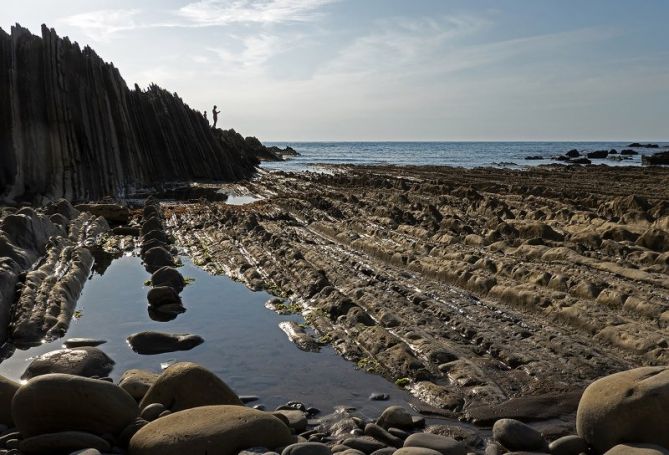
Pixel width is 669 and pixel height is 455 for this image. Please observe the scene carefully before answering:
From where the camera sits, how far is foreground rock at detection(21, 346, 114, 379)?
21.4ft

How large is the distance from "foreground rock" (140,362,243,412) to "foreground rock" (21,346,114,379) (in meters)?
1.48

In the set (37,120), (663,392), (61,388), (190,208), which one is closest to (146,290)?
(61,388)

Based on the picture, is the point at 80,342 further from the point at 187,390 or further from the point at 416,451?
the point at 416,451

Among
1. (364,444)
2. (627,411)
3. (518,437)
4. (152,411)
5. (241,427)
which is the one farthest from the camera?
(152,411)

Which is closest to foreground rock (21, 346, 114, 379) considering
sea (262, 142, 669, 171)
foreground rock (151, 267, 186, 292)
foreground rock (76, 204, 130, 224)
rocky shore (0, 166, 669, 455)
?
rocky shore (0, 166, 669, 455)

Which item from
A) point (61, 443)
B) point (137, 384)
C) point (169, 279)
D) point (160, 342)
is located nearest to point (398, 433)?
point (137, 384)

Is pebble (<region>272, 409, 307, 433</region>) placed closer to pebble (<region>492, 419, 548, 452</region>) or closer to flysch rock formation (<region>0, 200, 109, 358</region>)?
pebble (<region>492, 419, 548, 452</region>)

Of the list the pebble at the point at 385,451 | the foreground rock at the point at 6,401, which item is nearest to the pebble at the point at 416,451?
the pebble at the point at 385,451

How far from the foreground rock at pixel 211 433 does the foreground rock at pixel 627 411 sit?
2335 mm

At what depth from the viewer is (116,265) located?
44.1 feet

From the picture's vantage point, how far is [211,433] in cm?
448

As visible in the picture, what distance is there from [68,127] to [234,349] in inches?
840

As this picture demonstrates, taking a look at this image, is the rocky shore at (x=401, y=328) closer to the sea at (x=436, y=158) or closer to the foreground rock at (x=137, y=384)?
the foreground rock at (x=137, y=384)

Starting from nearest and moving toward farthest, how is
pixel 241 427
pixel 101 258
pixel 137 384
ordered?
pixel 241 427 → pixel 137 384 → pixel 101 258
